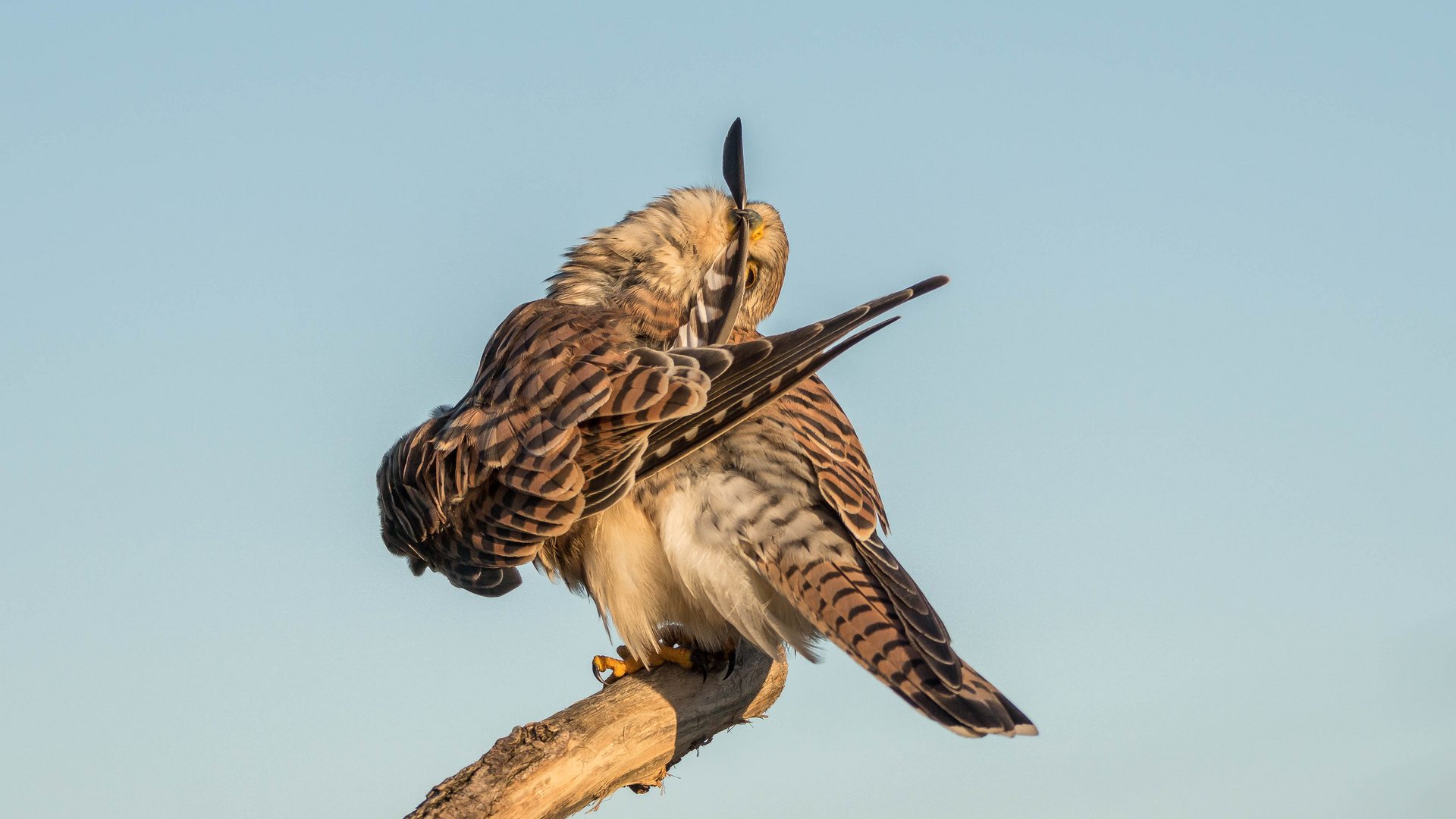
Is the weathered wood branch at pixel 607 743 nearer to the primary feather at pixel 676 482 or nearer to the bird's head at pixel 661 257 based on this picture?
the primary feather at pixel 676 482

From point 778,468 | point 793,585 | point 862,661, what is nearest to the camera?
point 862,661

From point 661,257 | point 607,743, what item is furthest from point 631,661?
point 661,257

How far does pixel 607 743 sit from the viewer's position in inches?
122

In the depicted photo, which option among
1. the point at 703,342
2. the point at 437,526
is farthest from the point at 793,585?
the point at 437,526

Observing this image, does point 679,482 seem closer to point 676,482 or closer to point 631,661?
point 676,482

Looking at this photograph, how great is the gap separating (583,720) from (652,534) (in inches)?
23.2

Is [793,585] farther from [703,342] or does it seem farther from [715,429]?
[703,342]

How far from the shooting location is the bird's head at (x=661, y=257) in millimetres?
3824

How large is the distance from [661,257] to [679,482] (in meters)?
1.00

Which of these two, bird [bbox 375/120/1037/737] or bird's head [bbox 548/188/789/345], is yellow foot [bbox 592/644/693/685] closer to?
bird [bbox 375/120/1037/737]

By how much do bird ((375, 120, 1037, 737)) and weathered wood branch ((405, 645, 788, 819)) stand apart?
5.2 inches

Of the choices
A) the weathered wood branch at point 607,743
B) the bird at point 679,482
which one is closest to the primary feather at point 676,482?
the bird at point 679,482

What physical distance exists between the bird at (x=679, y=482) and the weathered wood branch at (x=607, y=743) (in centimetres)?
13

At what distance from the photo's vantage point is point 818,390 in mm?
3885
